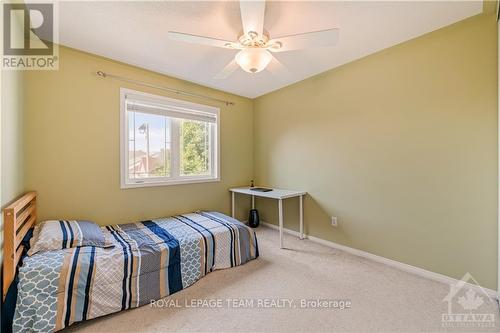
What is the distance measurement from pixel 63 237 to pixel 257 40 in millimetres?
2200

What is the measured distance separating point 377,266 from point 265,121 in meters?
2.61

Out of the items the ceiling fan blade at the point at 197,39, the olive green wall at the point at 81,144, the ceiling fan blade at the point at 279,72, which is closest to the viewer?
the ceiling fan blade at the point at 197,39

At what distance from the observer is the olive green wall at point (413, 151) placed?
1.77 m

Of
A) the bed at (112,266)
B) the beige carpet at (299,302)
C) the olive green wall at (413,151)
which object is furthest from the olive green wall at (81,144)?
the olive green wall at (413,151)

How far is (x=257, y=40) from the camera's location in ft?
5.41

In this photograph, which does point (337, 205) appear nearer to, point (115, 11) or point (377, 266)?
point (377, 266)

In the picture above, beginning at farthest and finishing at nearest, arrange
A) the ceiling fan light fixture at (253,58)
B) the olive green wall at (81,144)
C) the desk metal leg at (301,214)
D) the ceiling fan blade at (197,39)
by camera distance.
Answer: the desk metal leg at (301,214) → the olive green wall at (81,144) → the ceiling fan light fixture at (253,58) → the ceiling fan blade at (197,39)

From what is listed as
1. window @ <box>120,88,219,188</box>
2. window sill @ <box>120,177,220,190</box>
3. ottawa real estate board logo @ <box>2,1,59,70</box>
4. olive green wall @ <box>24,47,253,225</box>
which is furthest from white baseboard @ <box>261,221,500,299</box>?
ottawa real estate board logo @ <box>2,1,59,70</box>

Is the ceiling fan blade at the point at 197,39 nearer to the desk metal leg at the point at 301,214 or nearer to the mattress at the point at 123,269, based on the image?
the mattress at the point at 123,269

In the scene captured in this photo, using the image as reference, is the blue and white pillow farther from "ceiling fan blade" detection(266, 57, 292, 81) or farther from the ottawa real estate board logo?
"ceiling fan blade" detection(266, 57, 292, 81)

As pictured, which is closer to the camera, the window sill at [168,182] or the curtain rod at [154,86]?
the curtain rod at [154,86]

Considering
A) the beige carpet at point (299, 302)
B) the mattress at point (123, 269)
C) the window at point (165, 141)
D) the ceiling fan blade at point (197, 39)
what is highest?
the ceiling fan blade at point (197, 39)

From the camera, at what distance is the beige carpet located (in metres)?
1.49

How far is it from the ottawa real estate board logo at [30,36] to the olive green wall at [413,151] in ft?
9.31
